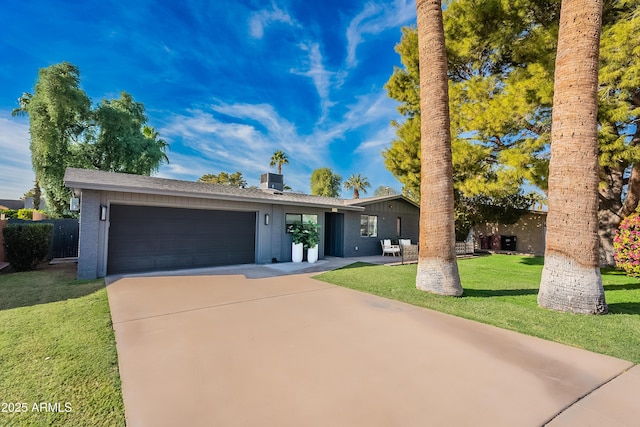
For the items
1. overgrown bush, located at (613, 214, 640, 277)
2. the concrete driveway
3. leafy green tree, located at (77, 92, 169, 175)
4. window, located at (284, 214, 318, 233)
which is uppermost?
leafy green tree, located at (77, 92, 169, 175)

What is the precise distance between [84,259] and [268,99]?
13.4m

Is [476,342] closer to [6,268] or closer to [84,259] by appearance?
[84,259]

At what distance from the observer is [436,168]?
21.0 feet

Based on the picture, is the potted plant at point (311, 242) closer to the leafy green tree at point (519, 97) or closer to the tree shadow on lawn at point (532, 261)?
the leafy green tree at point (519, 97)

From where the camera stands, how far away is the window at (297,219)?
Answer: 1166 cm

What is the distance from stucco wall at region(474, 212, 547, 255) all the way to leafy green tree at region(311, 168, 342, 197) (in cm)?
2628

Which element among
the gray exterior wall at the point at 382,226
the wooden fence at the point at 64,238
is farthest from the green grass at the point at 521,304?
the wooden fence at the point at 64,238

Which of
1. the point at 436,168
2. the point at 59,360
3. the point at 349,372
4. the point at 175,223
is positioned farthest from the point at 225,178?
the point at 349,372

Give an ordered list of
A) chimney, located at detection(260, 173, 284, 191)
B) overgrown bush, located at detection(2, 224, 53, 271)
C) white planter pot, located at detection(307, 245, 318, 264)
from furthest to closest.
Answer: chimney, located at detection(260, 173, 284, 191), white planter pot, located at detection(307, 245, 318, 264), overgrown bush, located at detection(2, 224, 53, 271)

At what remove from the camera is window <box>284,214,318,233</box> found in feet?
38.2

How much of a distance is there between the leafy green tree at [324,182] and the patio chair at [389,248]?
2707 cm

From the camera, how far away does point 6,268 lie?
8672 millimetres

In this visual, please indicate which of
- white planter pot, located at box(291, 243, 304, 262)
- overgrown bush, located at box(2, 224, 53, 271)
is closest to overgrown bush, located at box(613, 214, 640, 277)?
white planter pot, located at box(291, 243, 304, 262)

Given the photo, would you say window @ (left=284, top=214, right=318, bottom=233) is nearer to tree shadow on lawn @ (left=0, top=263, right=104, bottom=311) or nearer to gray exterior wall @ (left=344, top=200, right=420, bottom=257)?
gray exterior wall @ (left=344, top=200, right=420, bottom=257)
